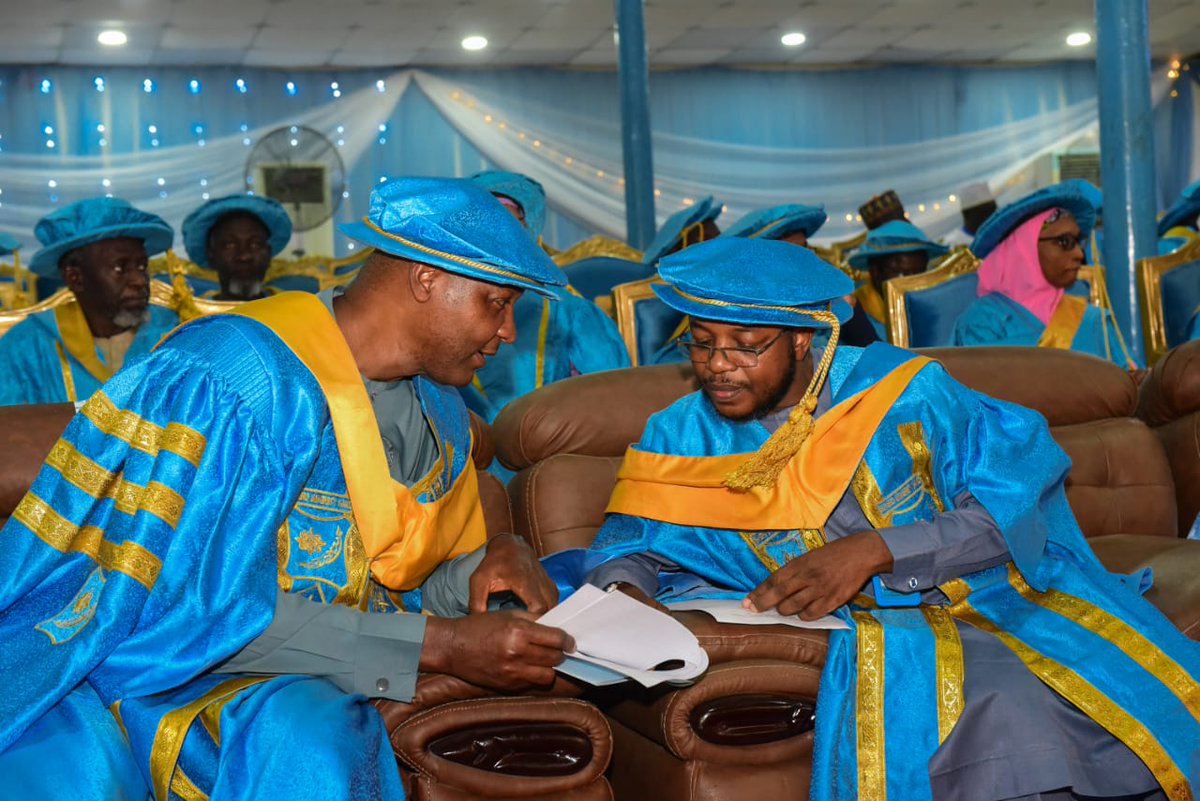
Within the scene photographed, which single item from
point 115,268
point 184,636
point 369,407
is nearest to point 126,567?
point 184,636

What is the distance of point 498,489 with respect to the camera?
304 cm

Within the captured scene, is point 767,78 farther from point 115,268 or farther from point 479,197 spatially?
point 479,197

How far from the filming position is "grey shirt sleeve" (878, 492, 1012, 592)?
2490 millimetres

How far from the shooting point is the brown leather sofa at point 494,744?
2160mm

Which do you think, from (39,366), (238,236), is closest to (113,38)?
(238,236)

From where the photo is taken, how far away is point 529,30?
36.1 ft

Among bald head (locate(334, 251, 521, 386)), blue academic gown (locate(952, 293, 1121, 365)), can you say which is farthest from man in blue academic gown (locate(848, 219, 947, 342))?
bald head (locate(334, 251, 521, 386))

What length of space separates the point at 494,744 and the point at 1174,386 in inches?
82.9

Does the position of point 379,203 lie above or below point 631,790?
above

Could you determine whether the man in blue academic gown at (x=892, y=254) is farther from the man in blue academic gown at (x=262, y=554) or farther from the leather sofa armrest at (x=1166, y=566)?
the man in blue academic gown at (x=262, y=554)

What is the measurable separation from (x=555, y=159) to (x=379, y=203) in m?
10.2

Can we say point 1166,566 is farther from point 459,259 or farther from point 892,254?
point 892,254

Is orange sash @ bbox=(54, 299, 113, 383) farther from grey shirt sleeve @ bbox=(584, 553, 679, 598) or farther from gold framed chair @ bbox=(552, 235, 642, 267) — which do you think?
grey shirt sleeve @ bbox=(584, 553, 679, 598)

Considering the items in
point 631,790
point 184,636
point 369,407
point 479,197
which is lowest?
point 631,790
